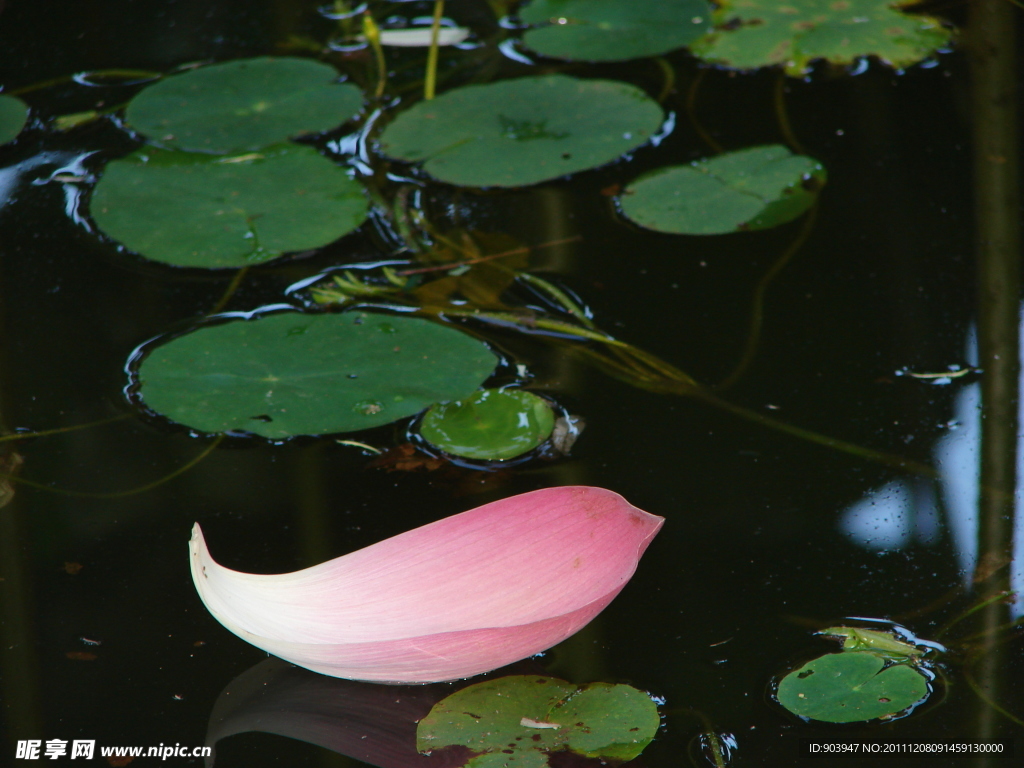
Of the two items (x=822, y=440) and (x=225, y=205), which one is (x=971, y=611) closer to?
(x=822, y=440)

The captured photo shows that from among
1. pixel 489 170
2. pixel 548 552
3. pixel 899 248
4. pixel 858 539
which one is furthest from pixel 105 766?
pixel 899 248

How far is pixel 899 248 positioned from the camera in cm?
144

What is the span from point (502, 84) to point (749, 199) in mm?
585

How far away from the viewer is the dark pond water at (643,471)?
0.89 m

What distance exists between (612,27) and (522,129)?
51cm

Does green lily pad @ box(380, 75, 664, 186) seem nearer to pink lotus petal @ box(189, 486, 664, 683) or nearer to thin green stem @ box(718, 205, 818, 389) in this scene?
thin green stem @ box(718, 205, 818, 389)

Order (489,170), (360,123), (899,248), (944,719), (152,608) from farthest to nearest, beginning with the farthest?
(360,123), (489,170), (899,248), (152,608), (944,719)

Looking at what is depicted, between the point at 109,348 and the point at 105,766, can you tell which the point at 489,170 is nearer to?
the point at 109,348

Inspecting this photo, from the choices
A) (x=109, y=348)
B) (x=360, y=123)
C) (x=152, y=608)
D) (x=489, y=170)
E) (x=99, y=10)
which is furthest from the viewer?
(x=99, y=10)

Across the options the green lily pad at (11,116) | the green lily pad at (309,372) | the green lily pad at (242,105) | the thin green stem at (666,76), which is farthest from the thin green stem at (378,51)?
the green lily pad at (309,372)

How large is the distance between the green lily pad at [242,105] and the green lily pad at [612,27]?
461 mm

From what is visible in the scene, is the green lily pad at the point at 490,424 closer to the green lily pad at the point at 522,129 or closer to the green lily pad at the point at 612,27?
the green lily pad at the point at 522,129

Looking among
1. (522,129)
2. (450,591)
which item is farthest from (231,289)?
(450,591)

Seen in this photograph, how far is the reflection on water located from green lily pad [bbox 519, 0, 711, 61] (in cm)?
117
